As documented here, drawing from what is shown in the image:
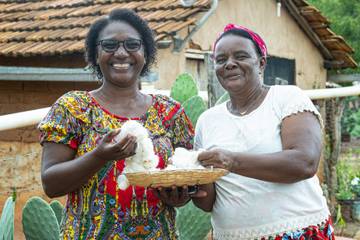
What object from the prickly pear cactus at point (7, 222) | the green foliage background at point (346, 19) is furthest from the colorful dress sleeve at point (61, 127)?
the green foliage background at point (346, 19)

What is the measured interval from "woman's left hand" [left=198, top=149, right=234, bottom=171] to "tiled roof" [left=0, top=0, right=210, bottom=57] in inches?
172

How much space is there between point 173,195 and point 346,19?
14043 millimetres

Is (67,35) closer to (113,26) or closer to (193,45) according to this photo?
(193,45)

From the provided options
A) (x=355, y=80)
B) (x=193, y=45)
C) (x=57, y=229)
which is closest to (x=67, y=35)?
(x=193, y=45)

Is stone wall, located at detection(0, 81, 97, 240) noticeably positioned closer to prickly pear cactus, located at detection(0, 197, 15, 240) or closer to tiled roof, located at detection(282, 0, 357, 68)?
prickly pear cactus, located at detection(0, 197, 15, 240)

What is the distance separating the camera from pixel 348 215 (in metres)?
10.4

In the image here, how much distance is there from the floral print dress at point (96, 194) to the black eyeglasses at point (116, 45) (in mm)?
220

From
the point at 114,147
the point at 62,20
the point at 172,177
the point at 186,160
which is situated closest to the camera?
the point at 114,147

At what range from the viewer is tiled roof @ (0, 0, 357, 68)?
712cm

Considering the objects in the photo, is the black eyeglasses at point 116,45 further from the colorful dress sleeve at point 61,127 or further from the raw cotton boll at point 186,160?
the raw cotton boll at point 186,160

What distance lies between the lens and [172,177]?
249cm

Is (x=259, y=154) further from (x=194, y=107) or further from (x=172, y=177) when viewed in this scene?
(x=194, y=107)

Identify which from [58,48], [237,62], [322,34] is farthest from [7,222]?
[322,34]

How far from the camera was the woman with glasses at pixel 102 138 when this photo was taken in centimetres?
261
